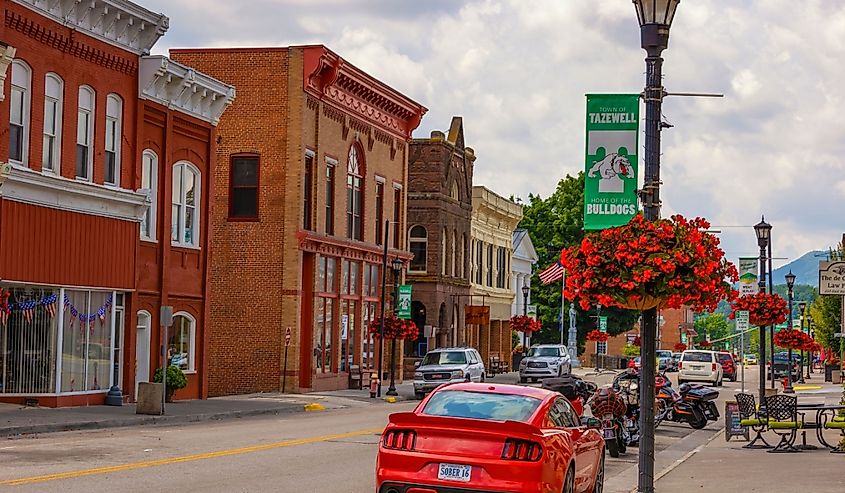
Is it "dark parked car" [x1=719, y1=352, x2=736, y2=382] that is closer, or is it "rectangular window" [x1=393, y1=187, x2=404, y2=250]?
"rectangular window" [x1=393, y1=187, x2=404, y2=250]

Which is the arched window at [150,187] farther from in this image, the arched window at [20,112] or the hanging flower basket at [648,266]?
the hanging flower basket at [648,266]

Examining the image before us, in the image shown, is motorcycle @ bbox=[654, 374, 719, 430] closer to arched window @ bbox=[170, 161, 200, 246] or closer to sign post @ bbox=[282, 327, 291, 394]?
arched window @ bbox=[170, 161, 200, 246]

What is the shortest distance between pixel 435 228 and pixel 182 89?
27147 mm

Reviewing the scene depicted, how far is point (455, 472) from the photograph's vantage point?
12.4 meters

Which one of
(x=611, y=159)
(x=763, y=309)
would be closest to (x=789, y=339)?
(x=763, y=309)

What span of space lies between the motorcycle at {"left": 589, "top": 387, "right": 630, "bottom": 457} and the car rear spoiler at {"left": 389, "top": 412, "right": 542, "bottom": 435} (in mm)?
10858

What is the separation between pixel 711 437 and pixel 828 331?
46820 millimetres

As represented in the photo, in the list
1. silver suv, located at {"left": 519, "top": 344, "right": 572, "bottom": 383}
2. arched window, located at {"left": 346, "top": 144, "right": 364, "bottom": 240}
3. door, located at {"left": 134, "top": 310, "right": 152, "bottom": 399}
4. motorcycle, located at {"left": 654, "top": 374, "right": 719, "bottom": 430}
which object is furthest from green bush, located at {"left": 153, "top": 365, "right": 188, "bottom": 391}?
silver suv, located at {"left": 519, "top": 344, "right": 572, "bottom": 383}

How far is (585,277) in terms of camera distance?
49.7 feet

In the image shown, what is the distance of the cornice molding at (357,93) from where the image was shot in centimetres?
4691

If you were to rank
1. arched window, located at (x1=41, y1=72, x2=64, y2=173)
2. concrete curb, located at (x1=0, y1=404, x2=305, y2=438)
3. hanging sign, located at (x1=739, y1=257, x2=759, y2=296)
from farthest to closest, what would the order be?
hanging sign, located at (x1=739, y1=257, x2=759, y2=296) < arched window, located at (x1=41, y1=72, x2=64, y2=173) < concrete curb, located at (x1=0, y1=404, x2=305, y2=438)

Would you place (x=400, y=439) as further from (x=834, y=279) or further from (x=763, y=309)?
(x=763, y=309)

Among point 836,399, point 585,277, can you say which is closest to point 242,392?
point 836,399

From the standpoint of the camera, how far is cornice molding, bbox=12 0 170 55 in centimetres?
3216
